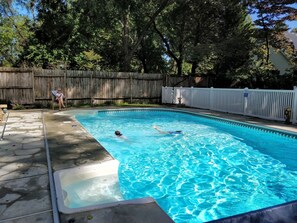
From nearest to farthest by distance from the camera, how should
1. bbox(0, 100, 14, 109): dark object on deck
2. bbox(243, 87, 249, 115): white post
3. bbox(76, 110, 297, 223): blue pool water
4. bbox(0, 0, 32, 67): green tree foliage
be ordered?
bbox(76, 110, 297, 223): blue pool water → bbox(243, 87, 249, 115): white post → bbox(0, 100, 14, 109): dark object on deck → bbox(0, 0, 32, 67): green tree foliage

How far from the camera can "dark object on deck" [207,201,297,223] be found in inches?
58.5

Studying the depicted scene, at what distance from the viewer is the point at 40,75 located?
37.0ft

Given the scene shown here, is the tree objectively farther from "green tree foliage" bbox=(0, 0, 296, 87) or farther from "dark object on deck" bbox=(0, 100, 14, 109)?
"dark object on deck" bbox=(0, 100, 14, 109)

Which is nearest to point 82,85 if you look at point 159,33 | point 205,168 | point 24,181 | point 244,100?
point 159,33

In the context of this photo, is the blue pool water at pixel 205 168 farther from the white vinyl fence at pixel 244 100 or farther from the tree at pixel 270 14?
the tree at pixel 270 14

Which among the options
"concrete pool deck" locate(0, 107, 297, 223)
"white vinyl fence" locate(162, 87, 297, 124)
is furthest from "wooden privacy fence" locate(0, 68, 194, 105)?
"concrete pool deck" locate(0, 107, 297, 223)

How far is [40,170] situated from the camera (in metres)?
3.15

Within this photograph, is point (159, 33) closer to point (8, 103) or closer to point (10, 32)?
point (8, 103)

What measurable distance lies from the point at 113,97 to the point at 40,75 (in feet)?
12.9

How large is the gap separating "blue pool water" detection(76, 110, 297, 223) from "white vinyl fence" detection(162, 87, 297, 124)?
1345 millimetres

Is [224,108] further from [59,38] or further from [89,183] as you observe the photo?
[59,38]

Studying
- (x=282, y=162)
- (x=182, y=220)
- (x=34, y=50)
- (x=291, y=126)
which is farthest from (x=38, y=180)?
(x=34, y=50)

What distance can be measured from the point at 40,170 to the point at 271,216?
9.17 feet

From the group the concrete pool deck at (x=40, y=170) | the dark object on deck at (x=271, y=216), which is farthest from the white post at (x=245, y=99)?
the dark object on deck at (x=271, y=216)
